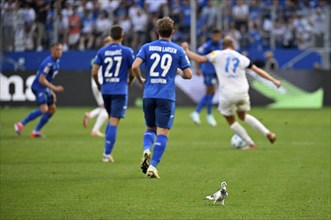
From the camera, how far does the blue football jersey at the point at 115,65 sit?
13.9m

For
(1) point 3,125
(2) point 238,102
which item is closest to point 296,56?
(1) point 3,125

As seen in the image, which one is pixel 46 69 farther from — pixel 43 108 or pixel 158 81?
pixel 158 81

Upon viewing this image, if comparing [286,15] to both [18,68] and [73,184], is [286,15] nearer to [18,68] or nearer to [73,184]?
[18,68]

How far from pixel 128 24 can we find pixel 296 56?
6747 mm

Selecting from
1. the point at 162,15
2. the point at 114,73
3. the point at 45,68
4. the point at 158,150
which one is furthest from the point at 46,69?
the point at 162,15

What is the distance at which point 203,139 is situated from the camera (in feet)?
61.9

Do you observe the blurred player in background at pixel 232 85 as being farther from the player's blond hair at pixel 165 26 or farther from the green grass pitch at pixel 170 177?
the player's blond hair at pixel 165 26

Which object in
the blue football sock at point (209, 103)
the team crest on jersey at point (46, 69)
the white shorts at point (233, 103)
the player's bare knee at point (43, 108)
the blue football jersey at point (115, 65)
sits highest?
the blue football jersey at point (115, 65)

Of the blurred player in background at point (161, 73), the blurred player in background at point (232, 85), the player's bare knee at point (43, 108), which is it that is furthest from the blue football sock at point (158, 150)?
the player's bare knee at point (43, 108)

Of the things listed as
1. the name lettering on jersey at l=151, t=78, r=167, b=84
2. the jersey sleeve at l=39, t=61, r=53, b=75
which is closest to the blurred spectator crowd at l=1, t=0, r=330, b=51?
the jersey sleeve at l=39, t=61, r=53, b=75

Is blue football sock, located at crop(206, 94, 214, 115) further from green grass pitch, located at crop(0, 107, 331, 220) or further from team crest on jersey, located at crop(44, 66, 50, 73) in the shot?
team crest on jersey, located at crop(44, 66, 50, 73)

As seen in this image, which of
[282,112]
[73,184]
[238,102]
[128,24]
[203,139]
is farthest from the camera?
[128,24]

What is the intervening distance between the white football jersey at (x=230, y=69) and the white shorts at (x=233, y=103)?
0.09 metres

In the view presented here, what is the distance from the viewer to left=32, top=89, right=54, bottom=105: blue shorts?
19.2 metres
